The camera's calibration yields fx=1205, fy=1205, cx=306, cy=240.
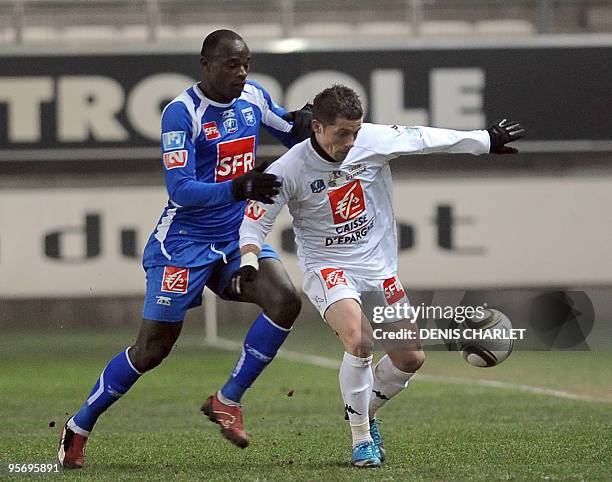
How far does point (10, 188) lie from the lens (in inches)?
651

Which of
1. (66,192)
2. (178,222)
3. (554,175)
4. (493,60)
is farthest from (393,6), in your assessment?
(178,222)

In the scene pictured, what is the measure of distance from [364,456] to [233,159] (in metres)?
1.70

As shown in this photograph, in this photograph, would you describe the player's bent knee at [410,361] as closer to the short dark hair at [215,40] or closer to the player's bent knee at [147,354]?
the player's bent knee at [147,354]

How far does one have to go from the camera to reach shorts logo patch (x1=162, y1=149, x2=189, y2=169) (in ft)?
19.9

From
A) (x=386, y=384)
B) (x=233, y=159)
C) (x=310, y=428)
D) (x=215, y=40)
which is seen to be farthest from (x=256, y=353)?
(x=310, y=428)

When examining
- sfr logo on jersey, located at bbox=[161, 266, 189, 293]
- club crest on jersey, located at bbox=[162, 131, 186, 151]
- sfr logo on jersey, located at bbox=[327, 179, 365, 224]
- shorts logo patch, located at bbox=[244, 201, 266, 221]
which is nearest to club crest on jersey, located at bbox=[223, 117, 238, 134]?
club crest on jersey, located at bbox=[162, 131, 186, 151]

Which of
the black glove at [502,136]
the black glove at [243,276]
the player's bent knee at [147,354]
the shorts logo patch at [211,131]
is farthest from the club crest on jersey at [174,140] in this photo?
the black glove at [502,136]

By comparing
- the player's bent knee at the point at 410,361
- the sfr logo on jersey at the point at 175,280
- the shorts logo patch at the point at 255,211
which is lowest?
the player's bent knee at the point at 410,361

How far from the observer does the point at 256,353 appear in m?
6.22

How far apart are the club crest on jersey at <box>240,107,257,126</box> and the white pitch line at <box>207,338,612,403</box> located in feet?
14.4

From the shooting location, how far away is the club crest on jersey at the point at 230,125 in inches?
249

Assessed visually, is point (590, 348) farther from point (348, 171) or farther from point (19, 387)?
point (348, 171)

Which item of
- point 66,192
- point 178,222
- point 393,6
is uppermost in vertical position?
point 393,6

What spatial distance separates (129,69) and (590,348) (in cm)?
717
